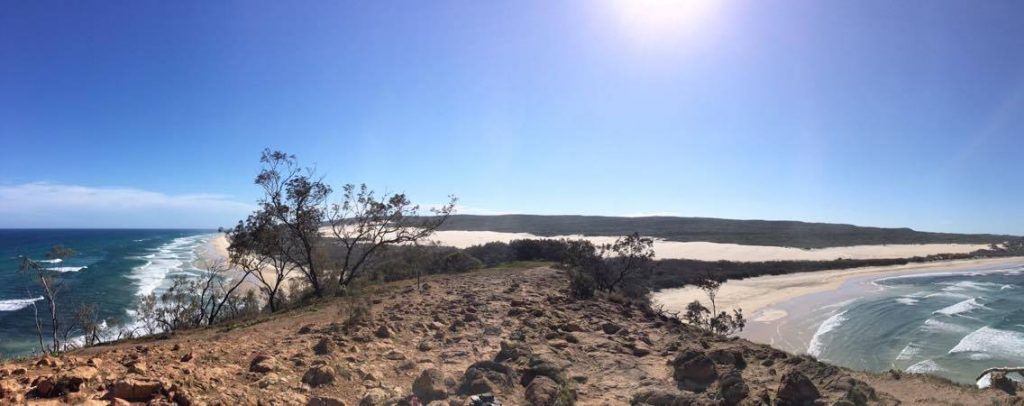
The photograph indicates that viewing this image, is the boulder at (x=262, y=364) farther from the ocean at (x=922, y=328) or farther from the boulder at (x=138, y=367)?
the ocean at (x=922, y=328)

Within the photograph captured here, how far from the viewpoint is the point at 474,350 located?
10.3m

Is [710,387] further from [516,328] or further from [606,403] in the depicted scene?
[516,328]

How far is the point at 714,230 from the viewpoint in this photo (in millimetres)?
106250

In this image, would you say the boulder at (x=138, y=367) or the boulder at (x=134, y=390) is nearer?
the boulder at (x=134, y=390)

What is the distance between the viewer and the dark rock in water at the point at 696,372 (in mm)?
8594

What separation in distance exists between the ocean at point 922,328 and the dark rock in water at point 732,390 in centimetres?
1012

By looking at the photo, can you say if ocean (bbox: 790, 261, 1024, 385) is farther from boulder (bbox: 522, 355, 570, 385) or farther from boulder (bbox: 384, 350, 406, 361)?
boulder (bbox: 384, 350, 406, 361)

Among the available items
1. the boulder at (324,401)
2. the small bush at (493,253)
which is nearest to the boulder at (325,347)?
the boulder at (324,401)

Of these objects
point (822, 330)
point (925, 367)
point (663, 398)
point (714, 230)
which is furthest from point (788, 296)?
point (714, 230)

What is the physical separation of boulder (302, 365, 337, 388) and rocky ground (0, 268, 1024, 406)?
0.02 metres

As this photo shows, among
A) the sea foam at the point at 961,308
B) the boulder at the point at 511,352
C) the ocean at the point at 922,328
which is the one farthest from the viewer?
the sea foam at the point at 961,308

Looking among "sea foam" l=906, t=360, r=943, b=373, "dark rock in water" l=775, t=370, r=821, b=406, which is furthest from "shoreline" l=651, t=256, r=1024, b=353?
"dark rock in water" l=775, t=370, r=821, b=406

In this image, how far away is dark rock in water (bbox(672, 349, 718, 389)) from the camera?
8594mm

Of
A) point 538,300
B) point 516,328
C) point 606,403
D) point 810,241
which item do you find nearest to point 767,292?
point 538,300
